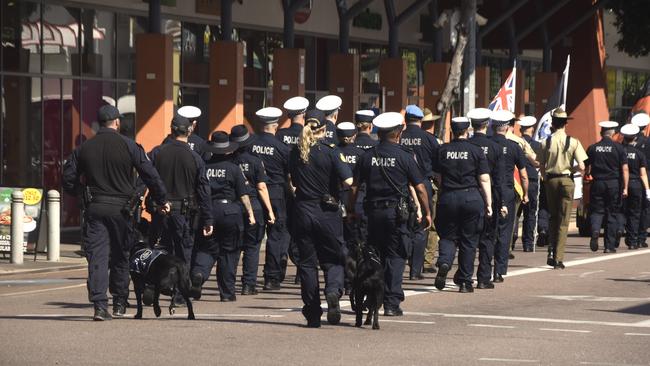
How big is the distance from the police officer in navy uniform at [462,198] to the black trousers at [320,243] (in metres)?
3.07

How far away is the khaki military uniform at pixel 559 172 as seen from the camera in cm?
2077

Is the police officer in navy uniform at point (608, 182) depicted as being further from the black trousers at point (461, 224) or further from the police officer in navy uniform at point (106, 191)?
the police officer in navy uniform at point (106, 191)

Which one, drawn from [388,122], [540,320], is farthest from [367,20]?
[540,320]

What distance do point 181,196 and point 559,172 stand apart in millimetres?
7348

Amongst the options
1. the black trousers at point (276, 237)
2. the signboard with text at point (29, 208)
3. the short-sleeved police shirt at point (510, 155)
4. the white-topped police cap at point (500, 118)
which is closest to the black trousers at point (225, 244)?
the black trousers at point (276, 237)

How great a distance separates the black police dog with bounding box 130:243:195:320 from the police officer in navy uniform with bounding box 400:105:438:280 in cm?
478

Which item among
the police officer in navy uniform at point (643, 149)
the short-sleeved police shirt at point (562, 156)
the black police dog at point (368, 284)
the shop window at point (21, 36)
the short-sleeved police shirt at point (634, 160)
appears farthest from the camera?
the shop window at point (21, 36)

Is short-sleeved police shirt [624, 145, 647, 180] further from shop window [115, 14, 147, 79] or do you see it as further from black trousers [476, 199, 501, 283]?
shop window [115, 14, 147, 79]

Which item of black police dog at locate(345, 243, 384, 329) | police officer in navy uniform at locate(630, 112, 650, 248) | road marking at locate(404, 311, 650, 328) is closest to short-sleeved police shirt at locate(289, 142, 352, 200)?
black police dog at locate(345, 243, 384, 329)

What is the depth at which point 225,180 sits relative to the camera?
1602cm

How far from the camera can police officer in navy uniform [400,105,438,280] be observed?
18312 mm

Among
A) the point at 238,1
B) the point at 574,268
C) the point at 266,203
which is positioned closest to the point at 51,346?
the point at 266,203

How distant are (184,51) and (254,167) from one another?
49.2ft

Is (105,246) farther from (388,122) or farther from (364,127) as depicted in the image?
(364,127)
